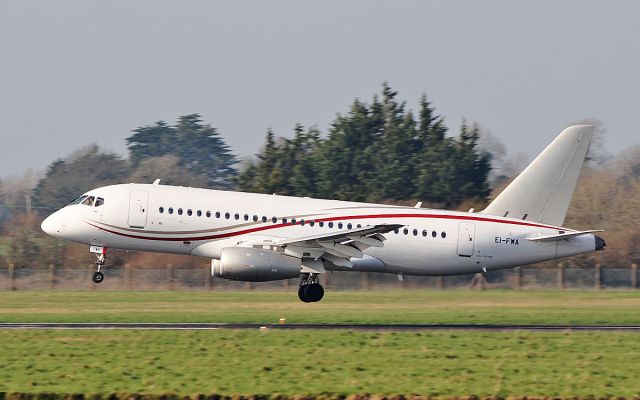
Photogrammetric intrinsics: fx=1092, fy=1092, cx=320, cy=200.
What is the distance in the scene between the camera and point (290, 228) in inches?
1457

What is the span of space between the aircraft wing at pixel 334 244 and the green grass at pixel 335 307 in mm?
1722

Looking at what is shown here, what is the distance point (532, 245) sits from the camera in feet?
126

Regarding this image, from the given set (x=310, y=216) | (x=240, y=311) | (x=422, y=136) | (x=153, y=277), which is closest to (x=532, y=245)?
(x=310, y=216)

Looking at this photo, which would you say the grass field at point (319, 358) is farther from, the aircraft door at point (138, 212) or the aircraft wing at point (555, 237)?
the aircraft wing at point (555, 237)

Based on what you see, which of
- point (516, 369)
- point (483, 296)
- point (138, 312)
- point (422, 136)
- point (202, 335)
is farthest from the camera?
point (422, 136)

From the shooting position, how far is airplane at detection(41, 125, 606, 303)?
36.1m

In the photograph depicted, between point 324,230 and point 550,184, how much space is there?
846 centimetres

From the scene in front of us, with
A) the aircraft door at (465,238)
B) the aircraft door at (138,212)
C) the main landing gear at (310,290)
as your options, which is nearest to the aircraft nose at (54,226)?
the aircraft door at (138,212)

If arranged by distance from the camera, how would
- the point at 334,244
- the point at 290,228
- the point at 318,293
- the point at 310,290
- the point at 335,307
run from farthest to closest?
the point at 318,293 < the point at 310,290 < the point at 335,307 < the point at 290,228 < the point at 334,244

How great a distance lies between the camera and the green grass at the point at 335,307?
32.9m

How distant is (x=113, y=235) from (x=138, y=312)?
3.26 meters

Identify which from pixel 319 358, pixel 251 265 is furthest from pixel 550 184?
pixel 319 358

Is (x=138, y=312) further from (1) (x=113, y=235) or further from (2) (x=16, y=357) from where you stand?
(2) (x=16, y=357)

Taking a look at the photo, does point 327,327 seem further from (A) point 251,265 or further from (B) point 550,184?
(B) point 550,184
